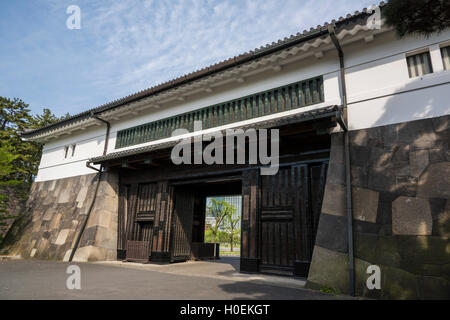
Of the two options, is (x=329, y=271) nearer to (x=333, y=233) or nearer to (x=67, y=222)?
(x=333, y=233)

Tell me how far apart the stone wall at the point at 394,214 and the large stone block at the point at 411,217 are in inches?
0.6

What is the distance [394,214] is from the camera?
5715 mm

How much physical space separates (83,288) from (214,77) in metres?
7.46

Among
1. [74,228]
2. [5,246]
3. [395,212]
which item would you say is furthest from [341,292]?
[5,246]

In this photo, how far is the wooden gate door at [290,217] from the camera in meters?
7.28

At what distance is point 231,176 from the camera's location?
943 centimetres

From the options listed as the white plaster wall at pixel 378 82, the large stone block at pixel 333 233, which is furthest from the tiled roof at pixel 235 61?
the large stone block at pixel 333 233

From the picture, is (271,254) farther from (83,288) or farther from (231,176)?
(83,288)

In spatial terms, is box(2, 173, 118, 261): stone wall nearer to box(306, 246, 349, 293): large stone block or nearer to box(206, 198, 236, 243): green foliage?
box(306, 246, 349, 293): large stone block

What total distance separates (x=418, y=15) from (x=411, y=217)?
3887 millimetres

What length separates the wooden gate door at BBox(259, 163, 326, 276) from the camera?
7.28 metres

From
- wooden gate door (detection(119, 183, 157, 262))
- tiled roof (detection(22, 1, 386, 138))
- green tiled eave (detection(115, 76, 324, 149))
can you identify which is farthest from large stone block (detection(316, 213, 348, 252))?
wooden gate door (detection(119, 183, 157, 262))

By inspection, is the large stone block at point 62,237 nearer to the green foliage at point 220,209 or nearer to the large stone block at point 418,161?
the large stone block at point 418,161

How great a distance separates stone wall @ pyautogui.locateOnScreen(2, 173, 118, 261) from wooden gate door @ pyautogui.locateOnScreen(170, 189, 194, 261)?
Result: 9.64 ft
